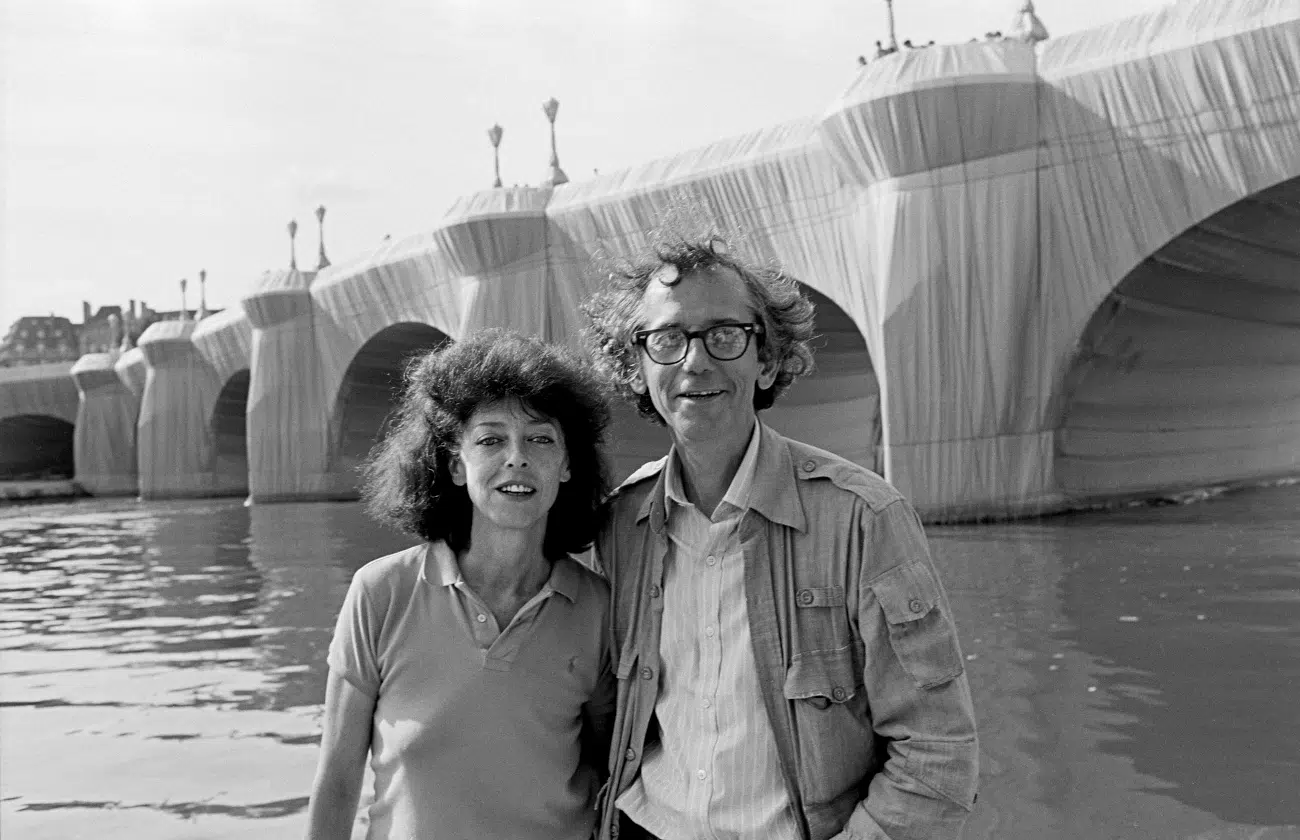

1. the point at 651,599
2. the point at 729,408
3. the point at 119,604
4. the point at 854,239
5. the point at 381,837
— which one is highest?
the point at 854,239

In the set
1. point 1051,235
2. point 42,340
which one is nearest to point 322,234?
point 1051,235

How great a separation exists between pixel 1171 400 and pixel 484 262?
10355mm

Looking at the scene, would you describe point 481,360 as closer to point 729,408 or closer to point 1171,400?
point 729,408

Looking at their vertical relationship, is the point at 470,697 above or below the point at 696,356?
below

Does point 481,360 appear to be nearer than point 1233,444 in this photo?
Yes

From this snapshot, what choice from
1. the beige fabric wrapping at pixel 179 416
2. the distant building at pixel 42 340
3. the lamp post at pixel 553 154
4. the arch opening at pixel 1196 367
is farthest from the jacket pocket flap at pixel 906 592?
the distant building at pixel 42 340

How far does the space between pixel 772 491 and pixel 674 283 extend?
355 millimetres

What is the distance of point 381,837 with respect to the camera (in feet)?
6.32

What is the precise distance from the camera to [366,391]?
26453 millimetres

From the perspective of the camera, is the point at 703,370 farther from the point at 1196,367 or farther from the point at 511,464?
the point at 1196,367

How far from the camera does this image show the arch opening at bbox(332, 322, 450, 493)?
2495 cm

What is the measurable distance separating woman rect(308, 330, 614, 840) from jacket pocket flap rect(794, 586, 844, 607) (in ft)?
1.39

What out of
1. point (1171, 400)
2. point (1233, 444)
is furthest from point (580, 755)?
point (1233, 444)

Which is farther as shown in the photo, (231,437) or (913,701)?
(231,437)
